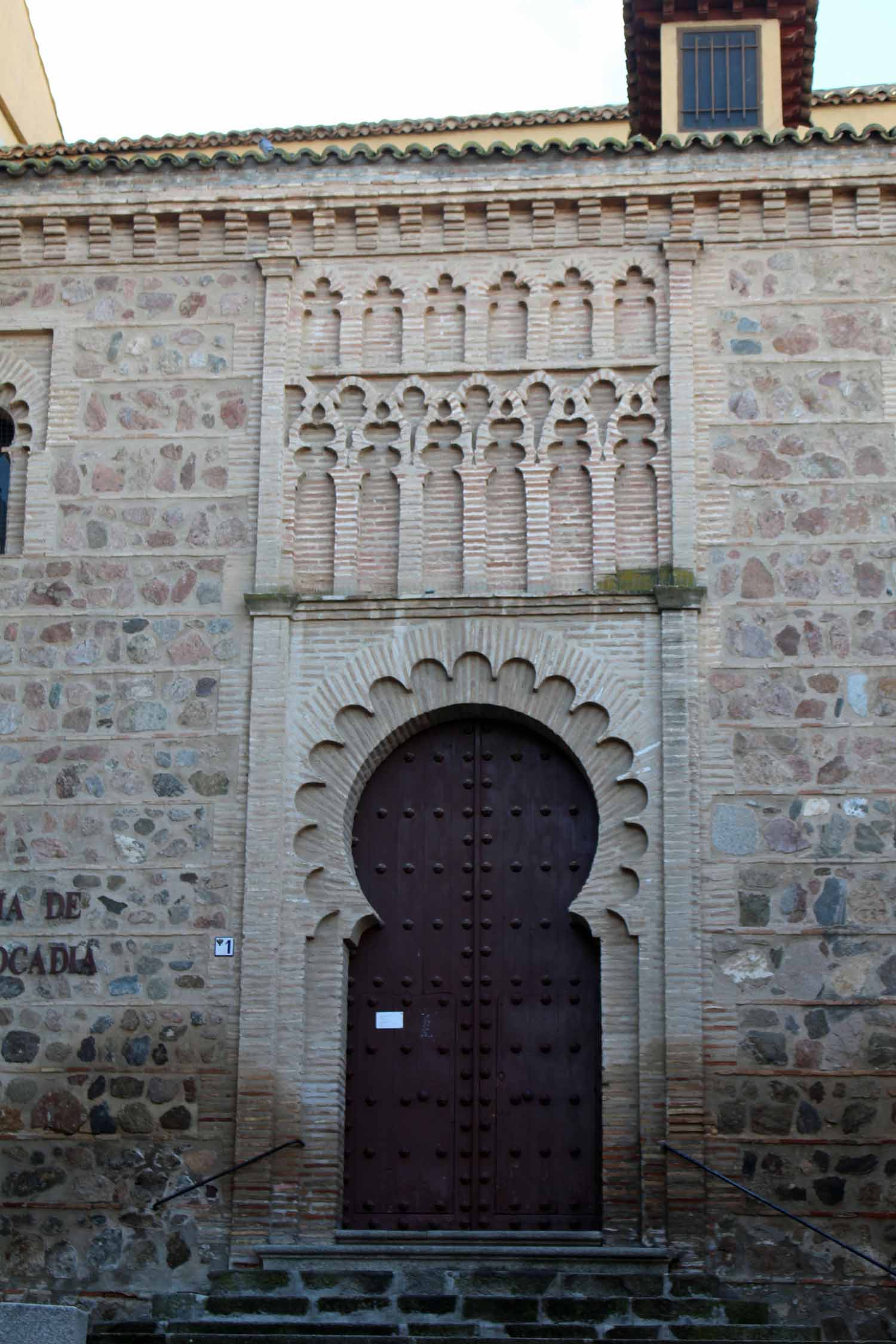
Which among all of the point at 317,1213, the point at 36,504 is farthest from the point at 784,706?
the point at 36,504

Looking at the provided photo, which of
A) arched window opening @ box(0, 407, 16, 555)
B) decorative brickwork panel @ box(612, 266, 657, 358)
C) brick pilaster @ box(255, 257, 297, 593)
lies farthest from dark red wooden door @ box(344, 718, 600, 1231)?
arched window opening @ box(0, 407, 16, 555)

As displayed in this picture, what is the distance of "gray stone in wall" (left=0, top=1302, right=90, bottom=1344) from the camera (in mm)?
8234

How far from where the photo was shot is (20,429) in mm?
11945

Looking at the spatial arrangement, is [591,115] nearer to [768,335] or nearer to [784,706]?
[768,335]

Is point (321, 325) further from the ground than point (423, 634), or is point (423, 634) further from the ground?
point (321, 325)

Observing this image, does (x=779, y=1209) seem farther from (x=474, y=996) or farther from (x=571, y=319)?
(x=571, y=319)

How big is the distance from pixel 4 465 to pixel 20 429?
0.28 m

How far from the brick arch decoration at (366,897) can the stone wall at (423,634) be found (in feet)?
0.08

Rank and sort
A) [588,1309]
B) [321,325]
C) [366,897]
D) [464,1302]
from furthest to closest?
[321,325] → [366,897] → [464,1302] → [588,1309]

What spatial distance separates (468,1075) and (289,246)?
5455 millimetres

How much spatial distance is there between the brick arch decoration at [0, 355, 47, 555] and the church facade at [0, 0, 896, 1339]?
0.04 metres

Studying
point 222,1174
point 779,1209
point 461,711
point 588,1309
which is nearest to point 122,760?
point 461,711

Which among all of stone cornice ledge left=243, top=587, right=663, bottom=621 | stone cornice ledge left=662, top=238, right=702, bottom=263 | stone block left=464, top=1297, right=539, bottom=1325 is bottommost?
stone block left=464, top=1297, right=539, bottom=1325

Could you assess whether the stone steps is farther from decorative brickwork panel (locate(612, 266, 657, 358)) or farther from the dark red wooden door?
decorative brickwork panel (locate(612, 266, 657, 358))
